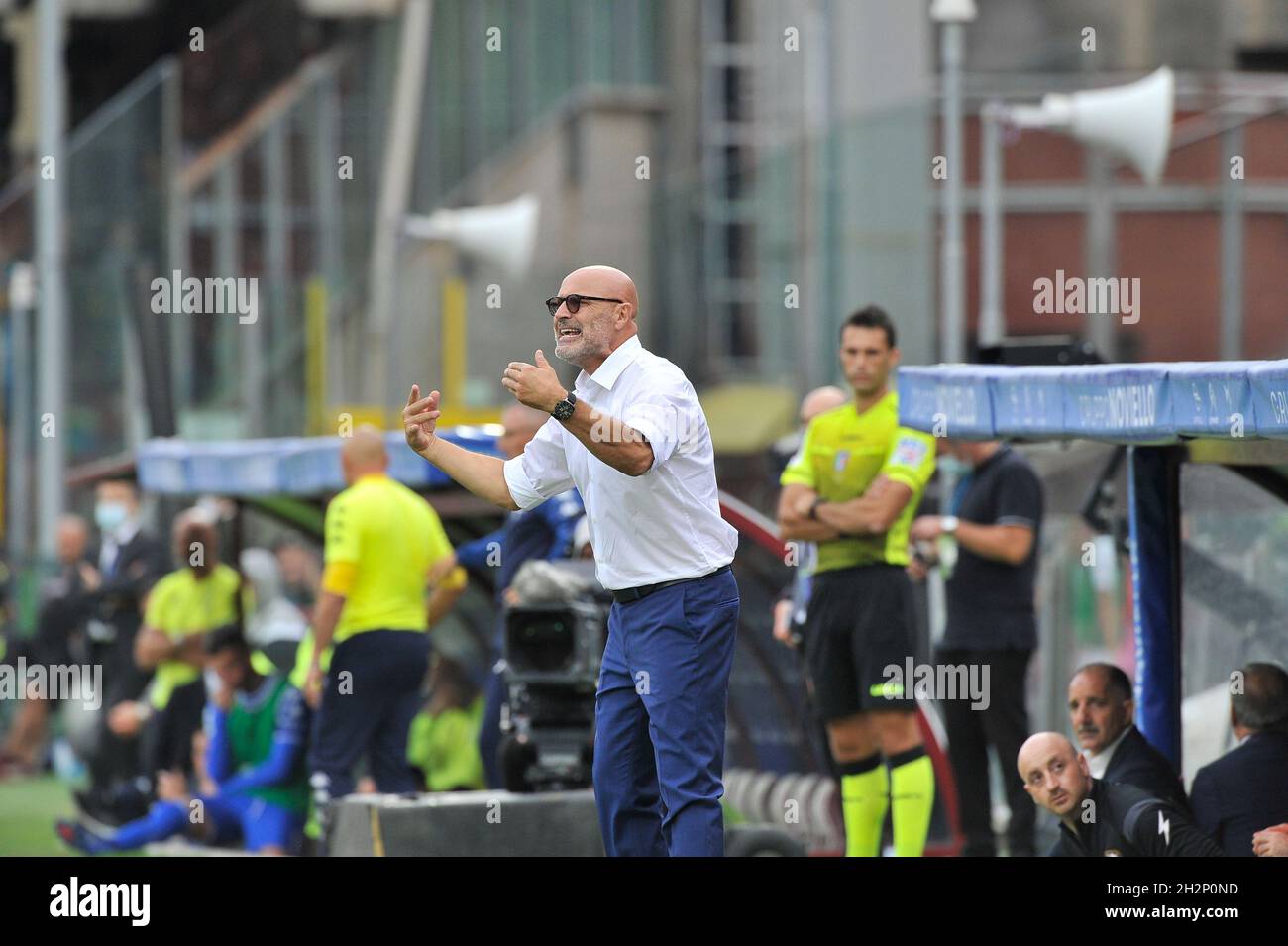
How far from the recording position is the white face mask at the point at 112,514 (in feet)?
54.9

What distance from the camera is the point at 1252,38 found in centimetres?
2567

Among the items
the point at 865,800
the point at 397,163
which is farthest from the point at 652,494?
the point at 397,163

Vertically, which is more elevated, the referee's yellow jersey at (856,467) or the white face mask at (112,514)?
the referee's yellow jersey at (856,467)

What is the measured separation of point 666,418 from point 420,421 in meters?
0.73

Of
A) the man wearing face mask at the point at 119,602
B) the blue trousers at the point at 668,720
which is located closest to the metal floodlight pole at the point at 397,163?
the man wearing face mask at the point at 119,602

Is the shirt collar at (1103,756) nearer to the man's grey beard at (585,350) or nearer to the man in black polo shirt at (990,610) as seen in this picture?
the man in black polo shirt at (990,610)

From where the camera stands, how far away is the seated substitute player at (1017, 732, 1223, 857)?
7801 millimetres

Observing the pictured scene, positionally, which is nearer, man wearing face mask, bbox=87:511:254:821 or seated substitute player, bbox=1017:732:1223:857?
seated substitute player, bbox=1017:732:1223:857

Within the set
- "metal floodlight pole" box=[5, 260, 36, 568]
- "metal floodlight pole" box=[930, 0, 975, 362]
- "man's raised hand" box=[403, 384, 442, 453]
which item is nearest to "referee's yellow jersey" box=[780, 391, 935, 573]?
"man's raised hand" box=[403, 384, 442, 453]

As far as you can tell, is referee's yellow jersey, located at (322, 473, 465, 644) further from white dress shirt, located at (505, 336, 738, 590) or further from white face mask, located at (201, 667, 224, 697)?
white dress shirt, located at (505, 336, 738, 590)

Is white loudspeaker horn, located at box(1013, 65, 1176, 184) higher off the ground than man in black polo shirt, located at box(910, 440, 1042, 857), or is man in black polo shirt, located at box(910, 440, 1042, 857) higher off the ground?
white loudspeaker horn, located at box(1013, 65, 1176, 184)

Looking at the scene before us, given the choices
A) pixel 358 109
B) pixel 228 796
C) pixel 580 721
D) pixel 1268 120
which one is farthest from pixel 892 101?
pixel 580 721

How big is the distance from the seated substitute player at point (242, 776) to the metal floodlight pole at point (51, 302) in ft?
25.8

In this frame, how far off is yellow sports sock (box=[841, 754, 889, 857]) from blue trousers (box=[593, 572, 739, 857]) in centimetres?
214
